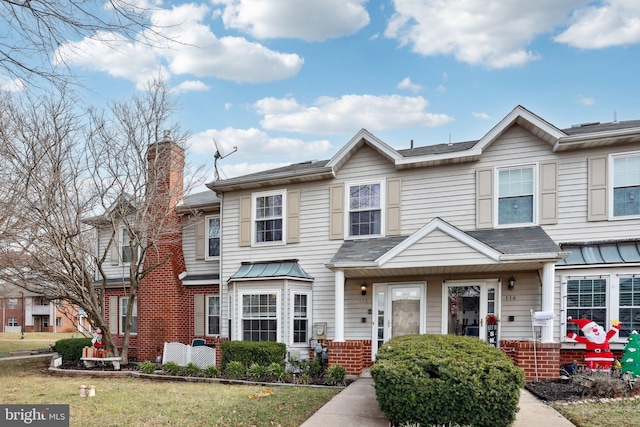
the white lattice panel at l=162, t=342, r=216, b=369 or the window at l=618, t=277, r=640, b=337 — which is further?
the white lattice panel at l=162, t=342, r=216, b=369

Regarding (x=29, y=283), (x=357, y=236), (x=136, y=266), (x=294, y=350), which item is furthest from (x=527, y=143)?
(x=29, y=283)

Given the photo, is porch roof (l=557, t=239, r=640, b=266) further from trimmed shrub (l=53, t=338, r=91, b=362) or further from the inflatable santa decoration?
trimmed shrub (l=53, t=338, r=91, b=362)

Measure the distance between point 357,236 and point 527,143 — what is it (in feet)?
16.2

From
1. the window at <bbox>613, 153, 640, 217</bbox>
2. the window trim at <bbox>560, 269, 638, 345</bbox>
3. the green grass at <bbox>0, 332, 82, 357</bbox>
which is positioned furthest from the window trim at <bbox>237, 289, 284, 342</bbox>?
the green grass at <bbox>0, 332, 82, 357</bbox>

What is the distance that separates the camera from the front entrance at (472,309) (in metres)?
10.8

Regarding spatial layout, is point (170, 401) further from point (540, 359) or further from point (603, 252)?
point (603, 252)

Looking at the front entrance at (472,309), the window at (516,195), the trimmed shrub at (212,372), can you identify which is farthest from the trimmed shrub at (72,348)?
the window at (516,195)

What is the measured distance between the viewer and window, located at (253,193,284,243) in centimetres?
1344

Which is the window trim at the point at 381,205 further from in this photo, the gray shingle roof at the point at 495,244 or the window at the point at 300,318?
the window at the point at 300,318

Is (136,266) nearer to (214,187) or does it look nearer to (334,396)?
(214,187)

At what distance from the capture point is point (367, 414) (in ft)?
23.7

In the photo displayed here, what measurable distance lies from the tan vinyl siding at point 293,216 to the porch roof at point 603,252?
268 inches

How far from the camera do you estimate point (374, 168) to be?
1250cm

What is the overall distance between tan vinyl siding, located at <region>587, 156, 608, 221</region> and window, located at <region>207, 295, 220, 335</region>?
446 inches
